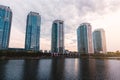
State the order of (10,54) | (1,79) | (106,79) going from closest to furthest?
(1,79)
(106,79)
(10,54)

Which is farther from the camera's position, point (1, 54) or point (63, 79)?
point (1, 54)

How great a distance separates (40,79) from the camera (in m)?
38.2

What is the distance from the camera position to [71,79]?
39031 mm

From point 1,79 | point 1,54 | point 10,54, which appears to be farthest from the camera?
point 10,54

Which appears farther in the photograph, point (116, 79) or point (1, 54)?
point (1, 54)

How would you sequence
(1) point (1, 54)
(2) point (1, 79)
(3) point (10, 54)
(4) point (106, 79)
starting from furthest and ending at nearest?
(3) point (10, 54), (1) point (1, 54), (4) point (106, 79), (2) point (1, 79)

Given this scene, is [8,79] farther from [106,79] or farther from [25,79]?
[106,79]

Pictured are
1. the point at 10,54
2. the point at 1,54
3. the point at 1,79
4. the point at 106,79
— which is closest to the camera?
the point at 1,79

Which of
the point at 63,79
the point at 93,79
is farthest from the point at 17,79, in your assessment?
the point at 93,79

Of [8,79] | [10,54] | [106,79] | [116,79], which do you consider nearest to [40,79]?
[8,79]

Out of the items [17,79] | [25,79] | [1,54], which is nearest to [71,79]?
[25,79]

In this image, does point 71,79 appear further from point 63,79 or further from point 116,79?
point 116,79

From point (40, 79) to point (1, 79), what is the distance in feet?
44.2

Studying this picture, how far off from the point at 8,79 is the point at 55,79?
1656cm
